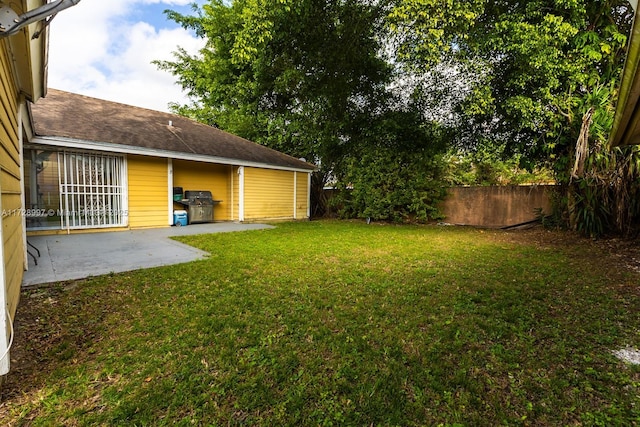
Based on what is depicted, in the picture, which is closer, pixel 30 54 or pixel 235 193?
pixel 30 54

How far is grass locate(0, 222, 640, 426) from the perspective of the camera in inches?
60.2

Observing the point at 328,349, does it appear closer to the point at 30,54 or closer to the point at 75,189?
the point at 30,54

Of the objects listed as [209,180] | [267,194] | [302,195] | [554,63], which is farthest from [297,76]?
[554,63]

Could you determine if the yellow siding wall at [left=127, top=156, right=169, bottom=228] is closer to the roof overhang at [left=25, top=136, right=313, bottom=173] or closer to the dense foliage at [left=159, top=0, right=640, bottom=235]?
the roof overhang at [left=25, top=136, right=313, bottom=173]

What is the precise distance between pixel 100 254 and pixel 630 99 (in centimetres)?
646

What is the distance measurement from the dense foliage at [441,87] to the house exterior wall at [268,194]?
88.3 inches

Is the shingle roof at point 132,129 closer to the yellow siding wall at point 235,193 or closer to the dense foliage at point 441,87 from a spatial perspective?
the yellow siding wall at point 235,193

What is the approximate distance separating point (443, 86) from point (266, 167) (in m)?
6.41

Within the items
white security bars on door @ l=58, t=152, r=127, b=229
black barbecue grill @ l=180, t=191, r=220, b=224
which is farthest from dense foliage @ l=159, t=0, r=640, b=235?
white security bars on door @ l=58, t=152, r=127, b=229

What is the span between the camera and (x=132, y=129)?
26.6 feet

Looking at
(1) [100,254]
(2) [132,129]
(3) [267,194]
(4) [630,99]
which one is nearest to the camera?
(4) [630,99]

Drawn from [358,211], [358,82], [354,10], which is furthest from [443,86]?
[358,211]

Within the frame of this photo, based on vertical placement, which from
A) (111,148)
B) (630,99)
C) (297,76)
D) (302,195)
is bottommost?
(302,195)

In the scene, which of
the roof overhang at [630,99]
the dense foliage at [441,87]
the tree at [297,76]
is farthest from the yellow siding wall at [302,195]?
the roof overhang at [630,99]
